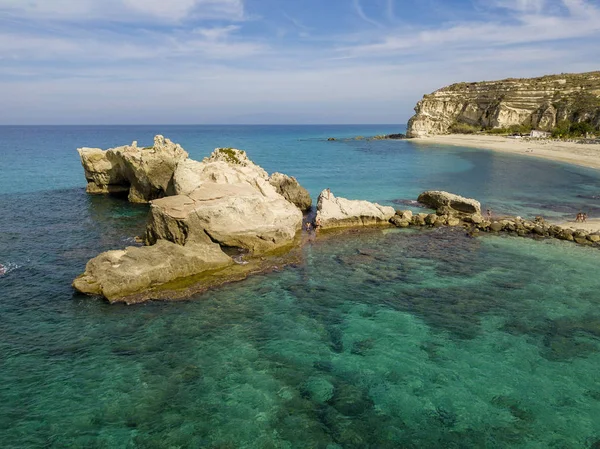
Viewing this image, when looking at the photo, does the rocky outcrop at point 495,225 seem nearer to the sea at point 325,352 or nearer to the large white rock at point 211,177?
the sea at point 325,352

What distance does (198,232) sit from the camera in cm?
2584

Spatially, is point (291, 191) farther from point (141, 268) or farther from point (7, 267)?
point (7, 267)

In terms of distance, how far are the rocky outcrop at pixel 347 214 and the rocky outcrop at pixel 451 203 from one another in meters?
6.12

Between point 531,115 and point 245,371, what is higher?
point 531,115

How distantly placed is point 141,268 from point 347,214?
57.5 ft

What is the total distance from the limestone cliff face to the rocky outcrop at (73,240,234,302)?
371 feet

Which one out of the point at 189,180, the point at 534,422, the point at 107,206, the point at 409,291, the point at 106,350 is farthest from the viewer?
the point at 107,206

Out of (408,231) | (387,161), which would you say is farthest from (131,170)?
(387,161)

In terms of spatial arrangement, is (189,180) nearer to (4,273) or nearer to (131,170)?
(4,273)

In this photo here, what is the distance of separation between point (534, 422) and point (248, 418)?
8.72 metres

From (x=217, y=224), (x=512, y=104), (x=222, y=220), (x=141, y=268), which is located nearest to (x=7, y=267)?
(x=141, y=268)

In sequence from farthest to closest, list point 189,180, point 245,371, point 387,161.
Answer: point 387,161 < point 189,180 < point 245,371

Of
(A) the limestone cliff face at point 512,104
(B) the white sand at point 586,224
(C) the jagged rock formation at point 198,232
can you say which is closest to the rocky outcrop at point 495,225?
(B) the white sand at point 586,224

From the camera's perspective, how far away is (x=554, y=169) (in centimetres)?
6588
